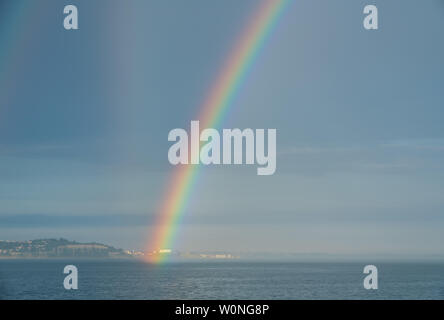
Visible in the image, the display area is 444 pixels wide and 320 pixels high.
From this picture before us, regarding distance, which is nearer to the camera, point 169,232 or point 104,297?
point 104,297

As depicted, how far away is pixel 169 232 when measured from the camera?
169 m

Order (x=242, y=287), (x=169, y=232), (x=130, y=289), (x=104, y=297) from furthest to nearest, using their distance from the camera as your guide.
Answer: (x=169, y=232)
(x=242, y=287)
(x=130, y=289)
(x=104, y=297)
